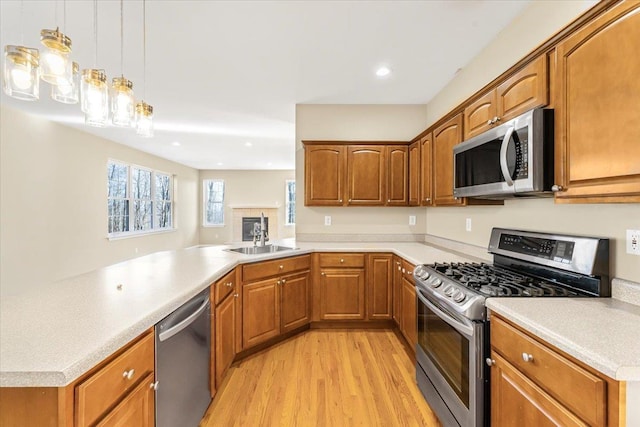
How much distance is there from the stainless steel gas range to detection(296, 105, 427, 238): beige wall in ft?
5.76

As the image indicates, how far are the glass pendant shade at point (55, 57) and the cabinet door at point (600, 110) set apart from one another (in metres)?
2.27

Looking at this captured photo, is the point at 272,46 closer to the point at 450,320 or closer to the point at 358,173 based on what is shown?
the point at 358,173

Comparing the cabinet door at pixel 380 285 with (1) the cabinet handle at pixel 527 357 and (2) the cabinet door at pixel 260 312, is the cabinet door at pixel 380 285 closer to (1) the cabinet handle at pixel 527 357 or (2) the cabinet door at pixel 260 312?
(2) the cabinet door at pixel 260 312

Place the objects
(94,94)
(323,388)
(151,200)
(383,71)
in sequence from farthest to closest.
A: 1. (151,200)
2. (383,71)
3. (323,388)
4. (94,94)

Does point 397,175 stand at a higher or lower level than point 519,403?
higher

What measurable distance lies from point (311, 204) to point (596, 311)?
2669 millimetres

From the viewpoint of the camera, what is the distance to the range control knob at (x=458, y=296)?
148cm

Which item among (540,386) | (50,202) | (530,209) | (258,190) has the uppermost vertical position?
(258,190)

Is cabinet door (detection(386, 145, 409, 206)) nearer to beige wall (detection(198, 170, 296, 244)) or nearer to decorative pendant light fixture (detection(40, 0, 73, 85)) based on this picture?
decorative pendant light fixture (detection(40, 0, 73, 85))

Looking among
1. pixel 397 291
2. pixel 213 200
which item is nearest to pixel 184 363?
pixel 397 291

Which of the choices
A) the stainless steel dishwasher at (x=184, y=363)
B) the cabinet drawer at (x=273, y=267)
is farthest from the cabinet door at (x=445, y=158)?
the stainless steel dishwasher at (x=184, y=363)

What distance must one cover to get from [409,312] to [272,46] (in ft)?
8.35

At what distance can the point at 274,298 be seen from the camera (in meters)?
2.83

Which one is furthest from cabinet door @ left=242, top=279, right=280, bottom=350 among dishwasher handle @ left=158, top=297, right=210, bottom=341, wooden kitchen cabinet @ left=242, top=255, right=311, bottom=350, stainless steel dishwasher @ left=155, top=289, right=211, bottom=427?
dishwasher handle @ left=158, top=297, right=210, bottom=341
